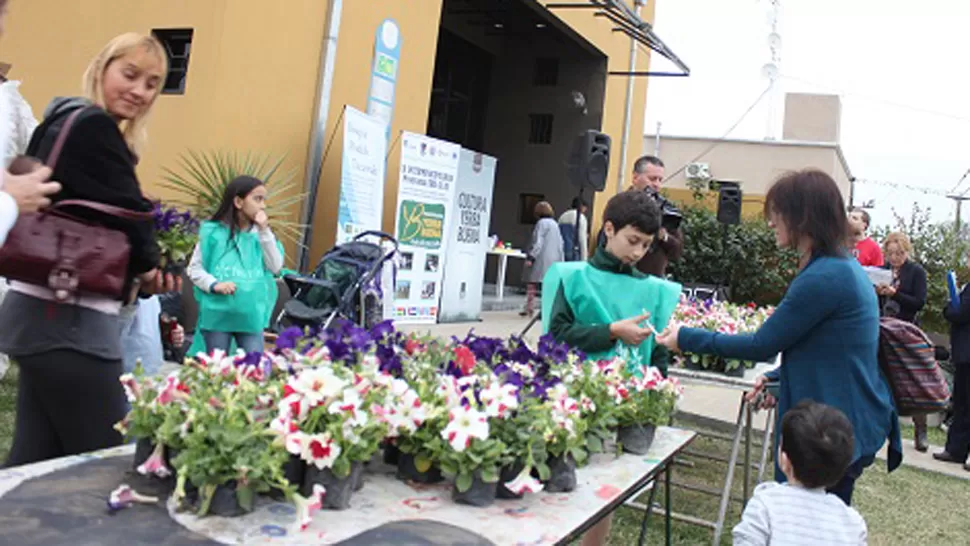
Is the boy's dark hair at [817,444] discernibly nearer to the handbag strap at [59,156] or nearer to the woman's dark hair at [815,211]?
the woman's dark hair at [815,211]

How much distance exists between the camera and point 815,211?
2.92 meters

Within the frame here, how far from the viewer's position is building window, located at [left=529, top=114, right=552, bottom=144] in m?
19.0

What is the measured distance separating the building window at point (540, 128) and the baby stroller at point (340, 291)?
40.2 feet

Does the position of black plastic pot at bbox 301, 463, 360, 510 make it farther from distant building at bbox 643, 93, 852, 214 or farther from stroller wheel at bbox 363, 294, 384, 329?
distant building at bbox 643, 93, 852, 214

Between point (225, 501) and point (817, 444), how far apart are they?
65.5 inches

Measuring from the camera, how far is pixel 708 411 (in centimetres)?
770

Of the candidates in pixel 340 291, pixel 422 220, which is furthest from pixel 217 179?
pixel 422 220

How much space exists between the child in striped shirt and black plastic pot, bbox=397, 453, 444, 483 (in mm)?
987

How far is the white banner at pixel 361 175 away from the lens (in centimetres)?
842

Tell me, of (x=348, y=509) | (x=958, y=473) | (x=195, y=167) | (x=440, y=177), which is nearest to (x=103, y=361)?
(x=348, y=509)

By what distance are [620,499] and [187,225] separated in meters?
1.72

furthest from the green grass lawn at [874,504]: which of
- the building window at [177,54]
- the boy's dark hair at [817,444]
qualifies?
the building window at [177,54]

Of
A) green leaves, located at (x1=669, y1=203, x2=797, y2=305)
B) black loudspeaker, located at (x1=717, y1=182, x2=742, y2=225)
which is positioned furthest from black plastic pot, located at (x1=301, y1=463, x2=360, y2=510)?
green leaves, located at (x1=669, y1=203, x2=797, y2=305)

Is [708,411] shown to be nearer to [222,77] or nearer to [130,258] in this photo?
[222,77]
